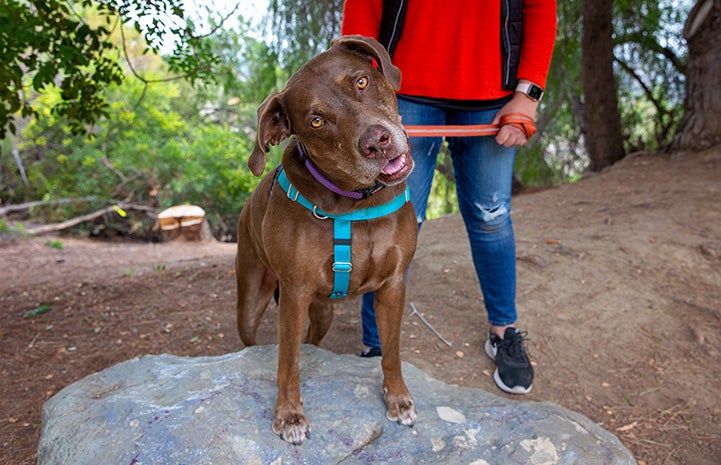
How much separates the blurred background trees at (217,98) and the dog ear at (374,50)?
5.30 ft

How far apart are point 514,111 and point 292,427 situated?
1708 mm

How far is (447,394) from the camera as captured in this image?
2.62 metres

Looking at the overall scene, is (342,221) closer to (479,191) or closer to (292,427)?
(292,427)

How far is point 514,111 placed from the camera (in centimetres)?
273

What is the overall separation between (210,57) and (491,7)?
2.22 meters

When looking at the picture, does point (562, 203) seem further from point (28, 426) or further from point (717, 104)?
point (28, 426)

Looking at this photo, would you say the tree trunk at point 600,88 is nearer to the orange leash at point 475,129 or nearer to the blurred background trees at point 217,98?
the blurred background trees at point 217,98

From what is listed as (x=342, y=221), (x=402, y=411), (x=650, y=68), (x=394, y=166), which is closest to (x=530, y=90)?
(x=394, y=166)

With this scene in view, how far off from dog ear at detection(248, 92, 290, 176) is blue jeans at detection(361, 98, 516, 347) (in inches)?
29.2

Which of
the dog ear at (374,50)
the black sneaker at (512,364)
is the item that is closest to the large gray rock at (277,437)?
the black sneaker at (512,364)

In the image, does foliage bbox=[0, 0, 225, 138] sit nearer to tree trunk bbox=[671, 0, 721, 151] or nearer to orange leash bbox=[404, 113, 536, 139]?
orange leash bbox=[404, 113, 536, 139]

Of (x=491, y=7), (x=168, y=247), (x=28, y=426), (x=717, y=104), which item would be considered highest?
(x=491, y=7)

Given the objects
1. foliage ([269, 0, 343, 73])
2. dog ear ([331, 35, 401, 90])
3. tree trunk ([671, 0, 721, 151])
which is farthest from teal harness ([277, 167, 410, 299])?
tree trunk ([671, 0, 721, 151])

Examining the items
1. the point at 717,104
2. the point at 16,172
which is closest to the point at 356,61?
the point at 717,104
